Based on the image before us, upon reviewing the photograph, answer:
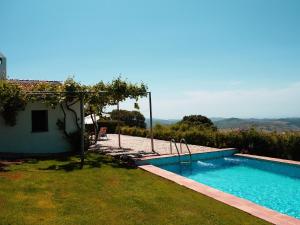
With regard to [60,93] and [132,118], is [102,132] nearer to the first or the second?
[60,93]

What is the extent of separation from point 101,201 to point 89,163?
5359mm

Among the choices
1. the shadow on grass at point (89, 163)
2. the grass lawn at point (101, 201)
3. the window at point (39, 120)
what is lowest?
the grass lawn at point (101, 201)

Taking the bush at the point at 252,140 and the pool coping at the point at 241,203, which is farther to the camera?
the bush at the point at 252,140

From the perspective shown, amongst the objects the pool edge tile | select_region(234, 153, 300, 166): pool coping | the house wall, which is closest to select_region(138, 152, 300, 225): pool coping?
the pool edge tile

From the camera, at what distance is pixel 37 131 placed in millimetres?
16406

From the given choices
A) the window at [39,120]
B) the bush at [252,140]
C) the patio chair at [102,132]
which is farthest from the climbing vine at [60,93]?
the patio chair at [102,132]

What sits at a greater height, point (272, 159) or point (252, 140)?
point (252, 140)

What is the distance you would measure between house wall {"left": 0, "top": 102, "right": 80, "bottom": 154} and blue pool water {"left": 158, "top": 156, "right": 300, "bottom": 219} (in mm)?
5836

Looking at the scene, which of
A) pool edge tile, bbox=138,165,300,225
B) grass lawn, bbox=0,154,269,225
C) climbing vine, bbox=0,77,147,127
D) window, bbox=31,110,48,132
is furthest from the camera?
window, bbox=31,110,48,132

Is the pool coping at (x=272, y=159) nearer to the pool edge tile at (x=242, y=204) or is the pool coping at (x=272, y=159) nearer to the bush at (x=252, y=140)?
the bush at (x=252, y=140)

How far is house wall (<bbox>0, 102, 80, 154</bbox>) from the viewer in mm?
15680

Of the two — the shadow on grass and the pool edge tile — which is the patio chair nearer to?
the shadow on grass

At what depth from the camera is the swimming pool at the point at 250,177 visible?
1124cm

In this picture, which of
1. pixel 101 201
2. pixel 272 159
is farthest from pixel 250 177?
pixel 101 201
